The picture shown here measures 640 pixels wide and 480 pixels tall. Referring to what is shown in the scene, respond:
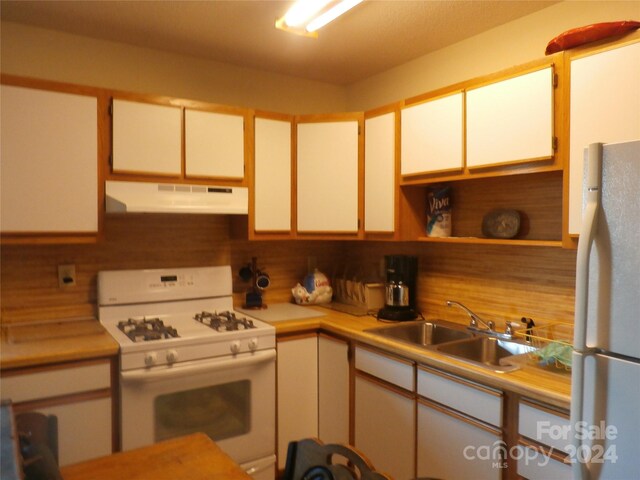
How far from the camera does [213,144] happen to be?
2.60 m

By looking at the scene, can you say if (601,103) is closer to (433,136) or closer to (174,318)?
(433,136)

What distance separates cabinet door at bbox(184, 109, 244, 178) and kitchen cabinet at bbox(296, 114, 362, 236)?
0.39 meters

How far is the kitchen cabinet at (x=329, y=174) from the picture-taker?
2.80m

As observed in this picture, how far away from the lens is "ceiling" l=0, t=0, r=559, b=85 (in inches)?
86.0

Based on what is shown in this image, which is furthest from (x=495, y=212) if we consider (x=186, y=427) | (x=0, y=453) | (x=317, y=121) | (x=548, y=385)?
(x=0, y=453)

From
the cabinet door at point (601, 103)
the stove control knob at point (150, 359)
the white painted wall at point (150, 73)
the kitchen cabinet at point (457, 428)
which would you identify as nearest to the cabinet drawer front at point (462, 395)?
Answer: the kitchen cabinet at point (457, 428)

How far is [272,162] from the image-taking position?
2.79m

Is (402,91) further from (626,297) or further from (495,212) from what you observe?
(626,297)

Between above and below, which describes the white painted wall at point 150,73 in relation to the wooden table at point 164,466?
above

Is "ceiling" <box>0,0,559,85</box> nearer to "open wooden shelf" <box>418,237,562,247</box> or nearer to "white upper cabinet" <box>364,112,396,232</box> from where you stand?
"white upper cabinet" <box>364,112,396,232</box>

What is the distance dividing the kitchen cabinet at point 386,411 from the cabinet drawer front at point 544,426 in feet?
1.74

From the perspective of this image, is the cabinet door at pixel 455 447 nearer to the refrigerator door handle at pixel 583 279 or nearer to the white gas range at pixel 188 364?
the refrigerator door handle at pixel 583 279

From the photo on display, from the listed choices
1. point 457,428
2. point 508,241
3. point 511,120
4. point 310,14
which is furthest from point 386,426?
point 310,14

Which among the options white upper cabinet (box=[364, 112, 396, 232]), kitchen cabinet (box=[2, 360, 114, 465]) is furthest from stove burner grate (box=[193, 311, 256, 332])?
white upper cabinet (box=[364, 112, 396, 232])
